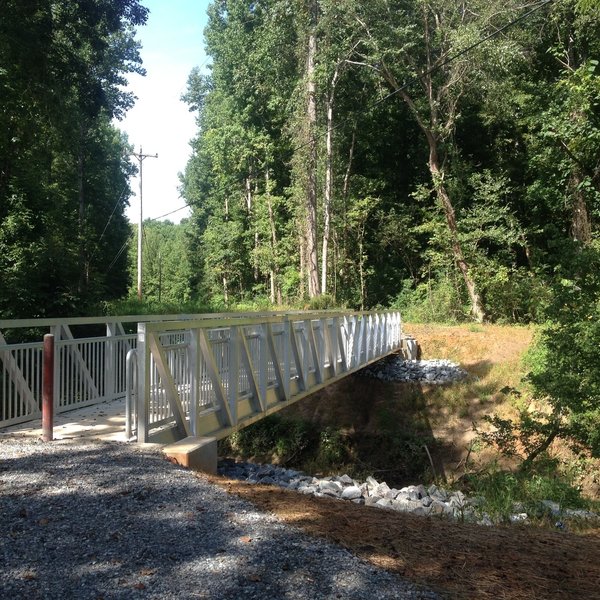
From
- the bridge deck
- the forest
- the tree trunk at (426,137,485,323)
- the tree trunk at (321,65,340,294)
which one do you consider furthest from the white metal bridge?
the tree trunk at (321,65,340,294)

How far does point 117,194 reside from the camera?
161ft

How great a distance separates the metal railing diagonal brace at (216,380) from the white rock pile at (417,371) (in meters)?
13.8

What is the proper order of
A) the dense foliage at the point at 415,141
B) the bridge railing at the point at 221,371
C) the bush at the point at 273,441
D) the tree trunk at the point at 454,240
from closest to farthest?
1. the bridge railing at the point at 221,371
2. the bush at the point at 273,441
3. the dense foliage at the point at 415,141
4. the tree trunk at the point at 454,240

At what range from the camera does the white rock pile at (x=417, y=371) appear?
2012 cm

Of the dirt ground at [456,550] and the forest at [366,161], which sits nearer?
the dirt ground at [456,550]

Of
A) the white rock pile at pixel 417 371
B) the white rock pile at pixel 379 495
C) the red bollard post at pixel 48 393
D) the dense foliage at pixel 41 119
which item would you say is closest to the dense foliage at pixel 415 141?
the white rock pile at pixel 417 371

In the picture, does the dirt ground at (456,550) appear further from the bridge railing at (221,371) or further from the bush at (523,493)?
the bush at (523,493)

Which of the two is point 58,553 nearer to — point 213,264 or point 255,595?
point 255,595

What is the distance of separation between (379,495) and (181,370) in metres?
3.27

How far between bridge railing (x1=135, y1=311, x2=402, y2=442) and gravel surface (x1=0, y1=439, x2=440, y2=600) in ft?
3.89

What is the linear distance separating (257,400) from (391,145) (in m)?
30.0

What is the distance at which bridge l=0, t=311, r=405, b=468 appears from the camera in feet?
19.5

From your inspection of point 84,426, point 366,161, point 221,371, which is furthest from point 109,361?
point 366,161

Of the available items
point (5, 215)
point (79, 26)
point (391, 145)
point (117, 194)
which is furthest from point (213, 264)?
point (79, 26)
